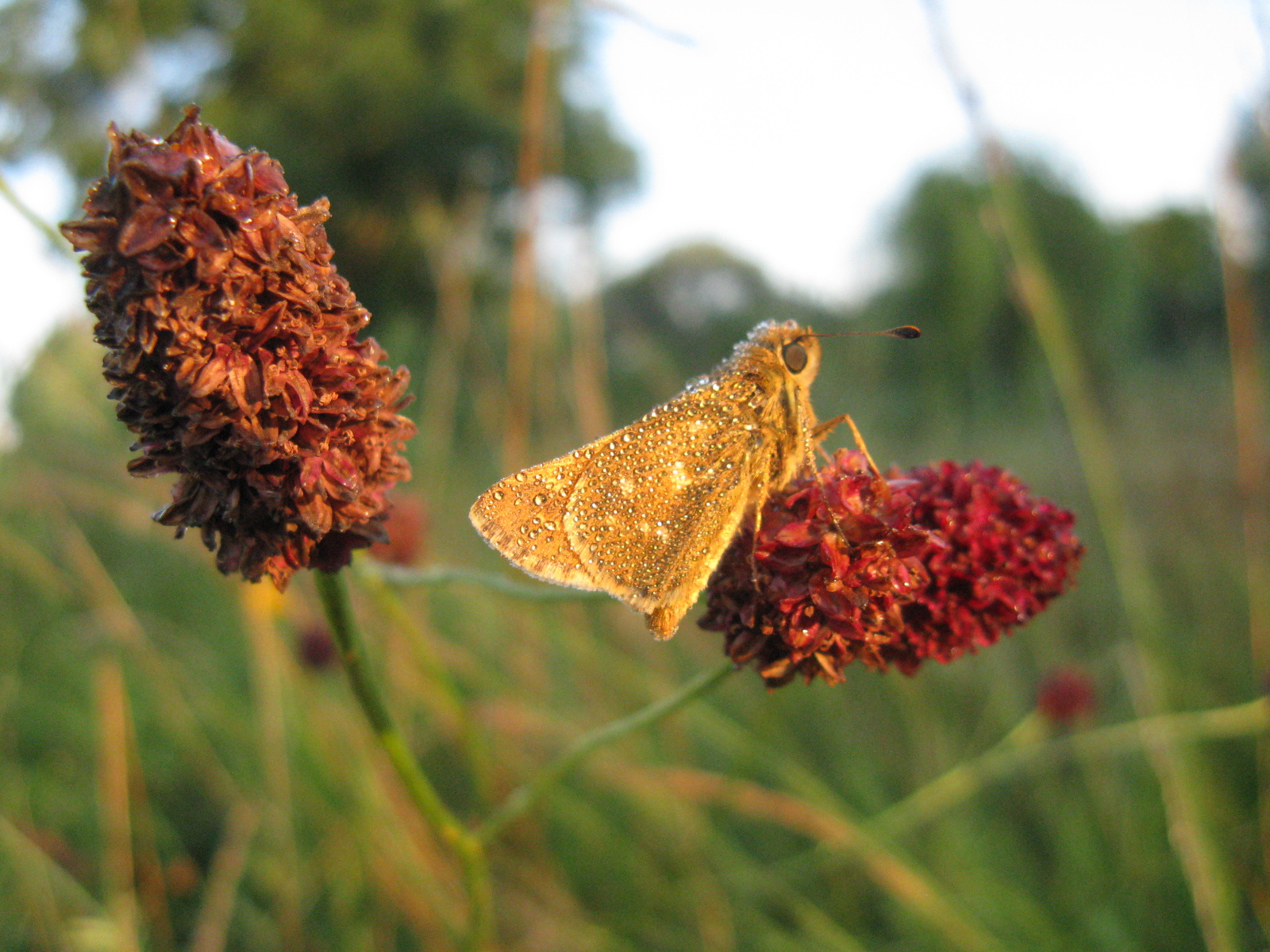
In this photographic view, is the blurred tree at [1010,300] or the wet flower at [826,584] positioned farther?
the blurred tree at [1010,300]

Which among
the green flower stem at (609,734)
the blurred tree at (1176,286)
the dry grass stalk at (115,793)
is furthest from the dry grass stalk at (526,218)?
the blurred tree at (1176,286)

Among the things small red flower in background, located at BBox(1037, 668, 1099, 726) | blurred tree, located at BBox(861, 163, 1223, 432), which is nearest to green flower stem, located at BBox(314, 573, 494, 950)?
small red flower in background, located at BBox(1037, 668, 1099, 726)

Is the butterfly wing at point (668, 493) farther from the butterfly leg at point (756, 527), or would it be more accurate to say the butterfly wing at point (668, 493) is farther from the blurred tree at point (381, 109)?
the blurred tree at point (381, 109)

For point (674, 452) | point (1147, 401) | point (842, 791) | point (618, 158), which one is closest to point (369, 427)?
point (674, 452)

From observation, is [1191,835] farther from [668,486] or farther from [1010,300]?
[1010,300]

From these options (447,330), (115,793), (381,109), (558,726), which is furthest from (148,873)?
(381,109)

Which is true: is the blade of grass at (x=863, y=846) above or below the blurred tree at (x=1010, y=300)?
below

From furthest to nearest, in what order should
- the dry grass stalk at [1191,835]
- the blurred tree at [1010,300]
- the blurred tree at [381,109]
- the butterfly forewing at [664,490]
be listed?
the blurred tree at [381,109], the blurred tree at [1010,300], the dry grass stalk at [1191,835], the butterfly forewing at [664,490]
